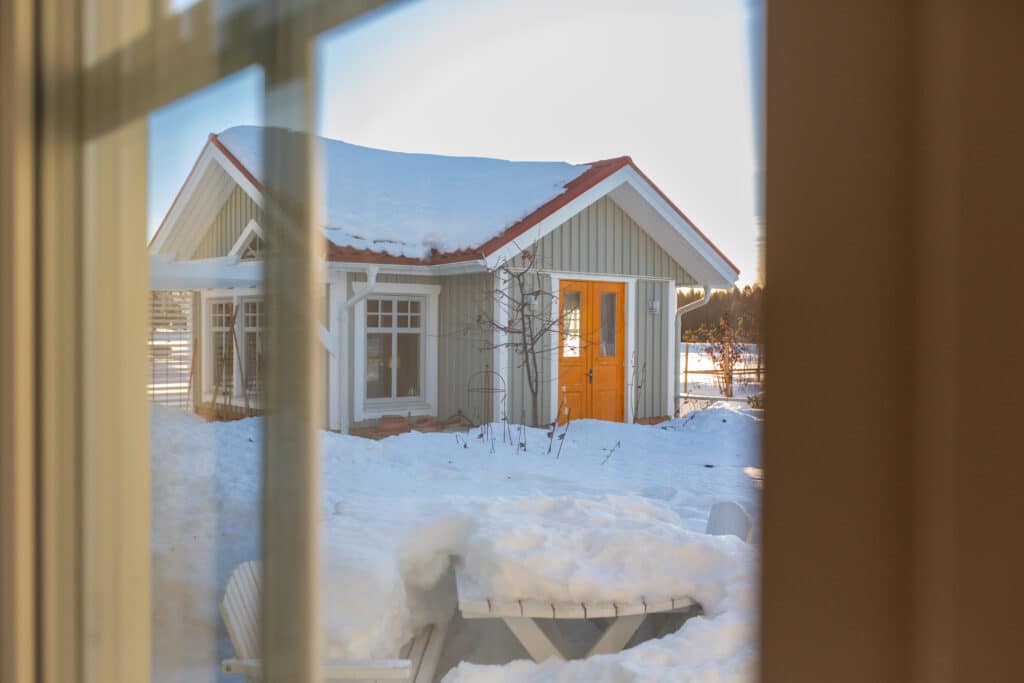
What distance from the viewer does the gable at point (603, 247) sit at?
1133mm

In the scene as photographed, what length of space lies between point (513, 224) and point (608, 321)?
0.41 metres

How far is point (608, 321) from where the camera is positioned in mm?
1346

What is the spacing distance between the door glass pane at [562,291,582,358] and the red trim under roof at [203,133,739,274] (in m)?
0.17

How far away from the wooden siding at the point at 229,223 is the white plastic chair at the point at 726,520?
0.60m

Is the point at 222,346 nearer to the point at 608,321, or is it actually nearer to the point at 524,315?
the point at 608,321

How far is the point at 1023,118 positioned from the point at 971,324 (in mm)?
81

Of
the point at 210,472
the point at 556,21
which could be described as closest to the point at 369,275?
the point at 210,472

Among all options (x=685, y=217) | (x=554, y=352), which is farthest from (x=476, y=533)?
(x=685, y=217)

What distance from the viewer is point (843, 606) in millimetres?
370

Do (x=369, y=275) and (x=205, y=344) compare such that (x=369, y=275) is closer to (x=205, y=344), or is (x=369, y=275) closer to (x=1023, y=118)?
(x=205, y=344)

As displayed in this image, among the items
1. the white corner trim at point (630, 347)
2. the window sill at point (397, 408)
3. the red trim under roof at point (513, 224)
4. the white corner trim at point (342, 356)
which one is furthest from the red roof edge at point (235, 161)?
the white corner trim at point (630, 347)

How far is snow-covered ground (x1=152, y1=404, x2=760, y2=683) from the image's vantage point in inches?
33.8

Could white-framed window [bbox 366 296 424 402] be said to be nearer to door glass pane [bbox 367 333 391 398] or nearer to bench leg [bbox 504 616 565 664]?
door glass pane [bbox 367 333 391 398]

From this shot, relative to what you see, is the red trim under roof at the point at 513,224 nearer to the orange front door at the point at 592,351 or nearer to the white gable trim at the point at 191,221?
the white gable trim at the point at 191,221
